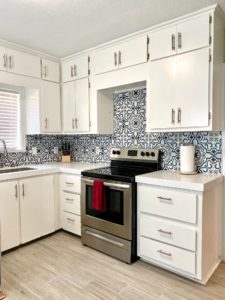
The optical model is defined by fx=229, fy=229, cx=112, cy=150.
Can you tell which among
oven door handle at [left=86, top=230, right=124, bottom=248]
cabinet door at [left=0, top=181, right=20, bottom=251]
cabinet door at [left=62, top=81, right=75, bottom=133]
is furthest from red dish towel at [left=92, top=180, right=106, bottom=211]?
cabinet door at [left=62, top=81, right=75, bottom=133]

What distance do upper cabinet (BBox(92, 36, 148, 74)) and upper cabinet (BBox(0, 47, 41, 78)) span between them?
79cm

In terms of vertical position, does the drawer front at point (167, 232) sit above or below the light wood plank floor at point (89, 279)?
above

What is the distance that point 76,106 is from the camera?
3217 millimetres

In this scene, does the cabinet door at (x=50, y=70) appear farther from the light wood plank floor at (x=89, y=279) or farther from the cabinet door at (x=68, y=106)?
the light wood plank floor at (x=89, y=279)

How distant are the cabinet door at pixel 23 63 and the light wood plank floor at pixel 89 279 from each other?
2.17 meters

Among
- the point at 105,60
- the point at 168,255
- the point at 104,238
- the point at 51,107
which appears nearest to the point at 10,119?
the point at 51,107

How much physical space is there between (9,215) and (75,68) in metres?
2.06

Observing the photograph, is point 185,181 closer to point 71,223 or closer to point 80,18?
point 71,223

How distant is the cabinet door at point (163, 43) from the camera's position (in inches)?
88.7

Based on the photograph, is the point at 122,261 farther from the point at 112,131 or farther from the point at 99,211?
the point at 112,131

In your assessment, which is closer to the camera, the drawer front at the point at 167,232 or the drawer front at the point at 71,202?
the drawer front at the point at 167,232

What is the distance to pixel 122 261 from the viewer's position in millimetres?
2365

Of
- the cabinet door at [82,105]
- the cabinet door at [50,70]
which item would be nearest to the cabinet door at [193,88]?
the cabinet door at [82,105]

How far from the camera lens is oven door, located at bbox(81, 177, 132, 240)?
7.47 feet
